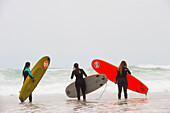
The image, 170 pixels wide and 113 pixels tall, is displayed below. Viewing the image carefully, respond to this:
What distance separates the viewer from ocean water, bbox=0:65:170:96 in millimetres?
13766

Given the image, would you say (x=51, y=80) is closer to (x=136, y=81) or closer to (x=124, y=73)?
(x=136, y=81)

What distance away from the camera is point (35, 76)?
7.84 meters

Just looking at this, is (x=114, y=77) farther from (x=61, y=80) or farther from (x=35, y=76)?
(x=61, y=80)

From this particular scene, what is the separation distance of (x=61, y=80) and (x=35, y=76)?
8713mm

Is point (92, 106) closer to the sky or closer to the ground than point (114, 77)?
closer to the ground

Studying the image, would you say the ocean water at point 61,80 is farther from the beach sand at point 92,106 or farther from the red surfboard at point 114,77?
the beach sand at point 92,106

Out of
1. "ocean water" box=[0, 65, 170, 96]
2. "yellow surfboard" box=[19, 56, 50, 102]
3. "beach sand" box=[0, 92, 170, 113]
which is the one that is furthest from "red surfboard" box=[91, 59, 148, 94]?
"ocean water" box=[0, 65, 170, 96]

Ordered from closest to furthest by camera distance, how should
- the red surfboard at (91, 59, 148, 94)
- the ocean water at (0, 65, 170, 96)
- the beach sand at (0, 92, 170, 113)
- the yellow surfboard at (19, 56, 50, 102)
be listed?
the beach sand at (0, 92, 170, 113), the yellow surfboard at (19, 56, 50, 102), the red surfboard at (91, 59, 148, 94), the ocean water at (0, 65, 170, 96)

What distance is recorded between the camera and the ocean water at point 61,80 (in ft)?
45.2

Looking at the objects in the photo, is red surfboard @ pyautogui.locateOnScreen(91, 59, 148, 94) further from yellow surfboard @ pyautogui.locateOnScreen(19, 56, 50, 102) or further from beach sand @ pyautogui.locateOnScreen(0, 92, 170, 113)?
yellow surfboard @ pyautogui.locateOnScreen(19, 56, 50, 102)

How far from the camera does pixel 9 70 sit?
1919 cm

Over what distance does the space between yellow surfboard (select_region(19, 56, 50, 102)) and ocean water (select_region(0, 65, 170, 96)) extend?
198 inches

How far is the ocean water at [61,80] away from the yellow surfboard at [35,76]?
5022 mm

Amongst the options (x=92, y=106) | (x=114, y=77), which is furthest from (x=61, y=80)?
(x=92, y=106)
